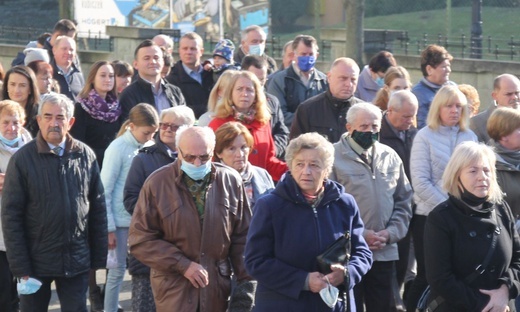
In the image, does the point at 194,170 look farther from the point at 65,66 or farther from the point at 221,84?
the point at 65,66

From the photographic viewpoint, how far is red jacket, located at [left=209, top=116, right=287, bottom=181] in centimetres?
956

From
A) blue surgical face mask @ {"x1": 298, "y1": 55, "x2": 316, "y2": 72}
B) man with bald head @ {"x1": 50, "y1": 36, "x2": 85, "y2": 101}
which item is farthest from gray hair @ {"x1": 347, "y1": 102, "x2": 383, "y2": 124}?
man with bald head @ {"x1": 50, "y1": 36, "x2": 85, "y2": 101}

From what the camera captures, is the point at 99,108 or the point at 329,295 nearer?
the point at 329,295

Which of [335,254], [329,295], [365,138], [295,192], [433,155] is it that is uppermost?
[365,138]

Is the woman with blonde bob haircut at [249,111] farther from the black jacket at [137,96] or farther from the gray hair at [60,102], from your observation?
the black jacket at [137,96]

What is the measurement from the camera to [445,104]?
9.62 m

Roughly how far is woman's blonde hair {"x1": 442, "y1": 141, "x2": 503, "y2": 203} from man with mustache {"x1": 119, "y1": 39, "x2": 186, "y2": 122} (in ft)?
15.1

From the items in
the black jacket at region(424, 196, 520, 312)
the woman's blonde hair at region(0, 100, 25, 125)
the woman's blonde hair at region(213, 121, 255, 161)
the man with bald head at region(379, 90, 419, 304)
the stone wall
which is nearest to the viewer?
the black jacket at region(424, 196, 520, 312)

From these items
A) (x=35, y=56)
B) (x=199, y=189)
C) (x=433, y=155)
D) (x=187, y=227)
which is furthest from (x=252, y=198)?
(x=35, y=56)

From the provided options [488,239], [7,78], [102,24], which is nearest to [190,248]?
[488,239]

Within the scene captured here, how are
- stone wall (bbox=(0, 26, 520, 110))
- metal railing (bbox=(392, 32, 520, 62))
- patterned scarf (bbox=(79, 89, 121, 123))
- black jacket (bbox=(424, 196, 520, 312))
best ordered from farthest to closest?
metal railing (bbox=(392, 32, 520, 62)), stone wall (bbox=(0, 26, 520, 110)), patterned scarf (bbox=(79, 89, 121, 123)), black jacket (bbox=(424, 196, 520, 312))

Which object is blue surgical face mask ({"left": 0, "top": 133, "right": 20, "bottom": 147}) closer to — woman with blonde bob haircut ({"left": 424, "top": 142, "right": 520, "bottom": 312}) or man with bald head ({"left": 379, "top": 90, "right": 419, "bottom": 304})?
man with bald head ({"left": 379, "top": 90, "right": 419, "bottom": 304})

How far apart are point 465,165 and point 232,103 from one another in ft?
9.12

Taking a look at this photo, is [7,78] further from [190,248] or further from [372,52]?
[372,52]
